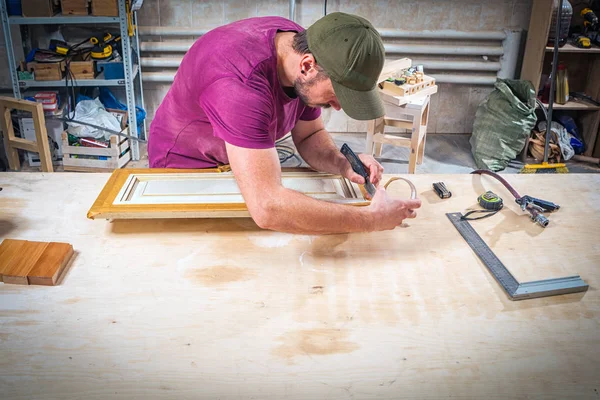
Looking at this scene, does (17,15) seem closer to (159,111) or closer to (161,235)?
(159,111)

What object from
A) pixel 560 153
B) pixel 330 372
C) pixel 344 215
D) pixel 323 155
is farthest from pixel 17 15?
pixel 560 153

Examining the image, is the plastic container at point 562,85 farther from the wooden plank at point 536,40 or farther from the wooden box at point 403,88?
the wooden box at point 403,88

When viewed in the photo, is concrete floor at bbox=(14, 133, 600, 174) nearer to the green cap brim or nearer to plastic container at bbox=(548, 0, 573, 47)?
plastic container at bbox=(548, 0, 573, 47)

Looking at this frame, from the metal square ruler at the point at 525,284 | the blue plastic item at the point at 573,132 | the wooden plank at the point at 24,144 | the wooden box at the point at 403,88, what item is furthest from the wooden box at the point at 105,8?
the blue plastic item at the point at 573,132

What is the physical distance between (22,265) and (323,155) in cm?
107

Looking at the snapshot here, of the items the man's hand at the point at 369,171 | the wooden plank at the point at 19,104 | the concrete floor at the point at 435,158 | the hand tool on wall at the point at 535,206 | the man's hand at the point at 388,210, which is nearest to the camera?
the man's hand at the point at 388,210

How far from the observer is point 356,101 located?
59.5 inches

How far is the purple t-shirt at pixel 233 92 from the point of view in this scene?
1.46 meters

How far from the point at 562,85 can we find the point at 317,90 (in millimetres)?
3786

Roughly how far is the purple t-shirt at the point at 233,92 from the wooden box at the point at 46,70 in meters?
2.62

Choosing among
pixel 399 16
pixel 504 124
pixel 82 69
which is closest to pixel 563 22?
pixel 504 124

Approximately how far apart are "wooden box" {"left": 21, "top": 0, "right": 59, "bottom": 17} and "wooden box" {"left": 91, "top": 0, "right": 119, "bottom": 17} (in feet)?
1.02

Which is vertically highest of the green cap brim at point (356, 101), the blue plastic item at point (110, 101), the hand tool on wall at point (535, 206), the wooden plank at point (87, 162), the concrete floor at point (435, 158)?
the green cap brim at point (356, 101)

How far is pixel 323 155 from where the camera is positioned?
1965 millimetres
